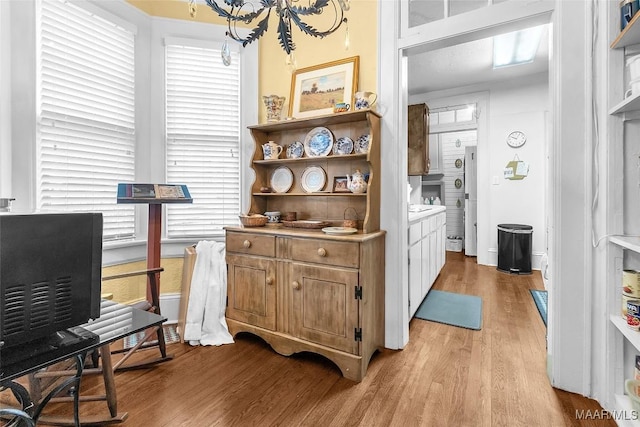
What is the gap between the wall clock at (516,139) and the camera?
4.78 m

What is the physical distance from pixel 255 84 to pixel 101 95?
4.26ft

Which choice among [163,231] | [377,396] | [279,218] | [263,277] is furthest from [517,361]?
[163,231]

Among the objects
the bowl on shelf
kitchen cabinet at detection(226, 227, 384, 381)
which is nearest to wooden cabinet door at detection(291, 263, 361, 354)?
kitchen cabinet at detection(226, 227, 384, 381)

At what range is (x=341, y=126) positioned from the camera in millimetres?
2600

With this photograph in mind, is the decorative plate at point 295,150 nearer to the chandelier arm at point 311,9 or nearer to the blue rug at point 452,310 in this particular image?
the chandelier arm at point 311,9

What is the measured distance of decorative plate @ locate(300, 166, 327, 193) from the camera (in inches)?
Result: 104

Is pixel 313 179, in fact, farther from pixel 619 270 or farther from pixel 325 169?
pixel 619 270

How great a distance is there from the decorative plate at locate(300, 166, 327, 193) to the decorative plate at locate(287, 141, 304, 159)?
148 mm

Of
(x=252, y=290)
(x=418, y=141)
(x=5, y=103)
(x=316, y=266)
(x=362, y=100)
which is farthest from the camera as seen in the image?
(x=418, y=141)

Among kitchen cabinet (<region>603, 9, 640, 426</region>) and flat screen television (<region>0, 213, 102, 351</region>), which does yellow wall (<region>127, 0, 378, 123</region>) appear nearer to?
kitchen cabinet (<region>603, 9, 640, 426</region>)

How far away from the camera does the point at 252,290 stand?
245 centimetres

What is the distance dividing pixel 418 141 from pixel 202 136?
2570 millimetres

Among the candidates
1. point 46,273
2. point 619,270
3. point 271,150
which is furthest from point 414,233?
point 46,273

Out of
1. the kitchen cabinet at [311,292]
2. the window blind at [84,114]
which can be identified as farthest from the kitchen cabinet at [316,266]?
the window blind at [84,114]
